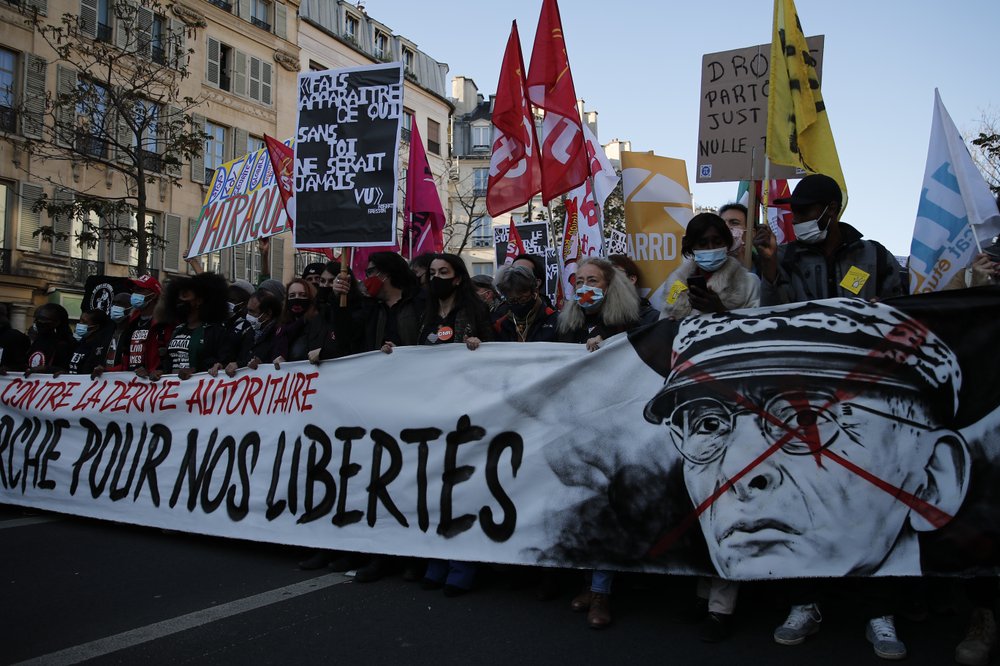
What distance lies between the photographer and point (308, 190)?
615 cm

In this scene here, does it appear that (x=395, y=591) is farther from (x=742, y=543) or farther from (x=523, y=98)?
(x=523, y=98)

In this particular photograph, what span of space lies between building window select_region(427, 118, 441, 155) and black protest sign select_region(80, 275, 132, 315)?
33.9 m

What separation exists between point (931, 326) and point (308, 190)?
4.10 m

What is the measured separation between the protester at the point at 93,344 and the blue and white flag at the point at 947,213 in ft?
21.7

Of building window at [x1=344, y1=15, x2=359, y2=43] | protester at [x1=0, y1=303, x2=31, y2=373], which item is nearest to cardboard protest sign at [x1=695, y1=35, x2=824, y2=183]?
protester at [x1=0, y1=303, x2=31, y2=373]

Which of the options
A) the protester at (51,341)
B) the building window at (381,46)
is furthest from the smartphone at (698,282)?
the building window at (381,46)

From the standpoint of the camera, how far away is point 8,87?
22516 mm

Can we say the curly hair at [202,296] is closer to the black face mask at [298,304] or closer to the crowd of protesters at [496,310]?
the crowd of protesters at [496,310]

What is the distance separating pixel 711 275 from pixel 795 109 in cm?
196

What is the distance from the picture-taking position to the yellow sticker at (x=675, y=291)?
4324 millimetres

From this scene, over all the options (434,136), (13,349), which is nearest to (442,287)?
(13,349)

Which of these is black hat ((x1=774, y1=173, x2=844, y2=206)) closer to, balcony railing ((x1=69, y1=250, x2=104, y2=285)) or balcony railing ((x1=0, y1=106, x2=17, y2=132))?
balcony railing ((x1=0, y1=106, x2=17, y2=132))

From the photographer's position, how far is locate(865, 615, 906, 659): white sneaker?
11.9 feet

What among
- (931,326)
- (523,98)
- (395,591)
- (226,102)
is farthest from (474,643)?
(226,102)
